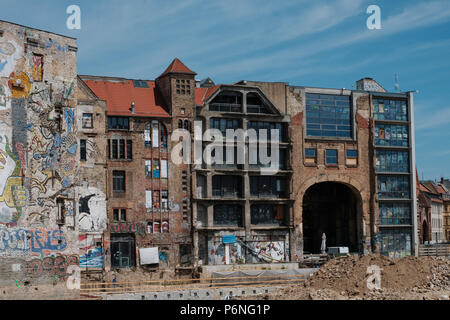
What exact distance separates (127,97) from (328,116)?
69.2 feet

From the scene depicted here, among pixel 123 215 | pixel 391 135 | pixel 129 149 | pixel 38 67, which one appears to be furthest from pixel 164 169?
pixel 391 135

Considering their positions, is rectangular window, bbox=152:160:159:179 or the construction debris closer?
the construction debris

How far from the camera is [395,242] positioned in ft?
259

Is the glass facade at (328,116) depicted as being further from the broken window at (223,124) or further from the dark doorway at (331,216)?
the broken window at (223,124)

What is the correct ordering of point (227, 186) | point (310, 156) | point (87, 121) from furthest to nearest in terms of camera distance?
point (310, 156), point (227, 186), point (87, 121)

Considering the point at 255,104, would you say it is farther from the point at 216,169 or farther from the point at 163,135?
the point at 163,135

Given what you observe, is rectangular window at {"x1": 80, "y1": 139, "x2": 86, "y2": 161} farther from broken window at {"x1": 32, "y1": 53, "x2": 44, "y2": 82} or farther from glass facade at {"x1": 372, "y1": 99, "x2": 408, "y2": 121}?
glass facade at {"x1": 372, "y1": 99, "x2": 408, "y2": 121}

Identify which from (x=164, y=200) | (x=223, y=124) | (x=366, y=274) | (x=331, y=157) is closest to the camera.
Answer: (x=366, y=274)

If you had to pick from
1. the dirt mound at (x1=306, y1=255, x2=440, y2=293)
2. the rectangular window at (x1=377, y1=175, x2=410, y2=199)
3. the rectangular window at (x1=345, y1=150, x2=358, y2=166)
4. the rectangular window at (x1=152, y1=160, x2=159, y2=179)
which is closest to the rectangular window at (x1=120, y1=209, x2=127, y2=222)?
the rectangular window at (x1=152, y1=160, x2=159, y2=179)

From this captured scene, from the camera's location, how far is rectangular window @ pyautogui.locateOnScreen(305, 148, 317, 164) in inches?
3007

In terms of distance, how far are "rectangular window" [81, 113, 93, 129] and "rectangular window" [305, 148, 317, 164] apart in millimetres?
22473

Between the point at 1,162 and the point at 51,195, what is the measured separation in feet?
14.8

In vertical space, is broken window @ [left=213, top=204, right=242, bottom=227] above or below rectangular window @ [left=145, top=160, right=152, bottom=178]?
below
